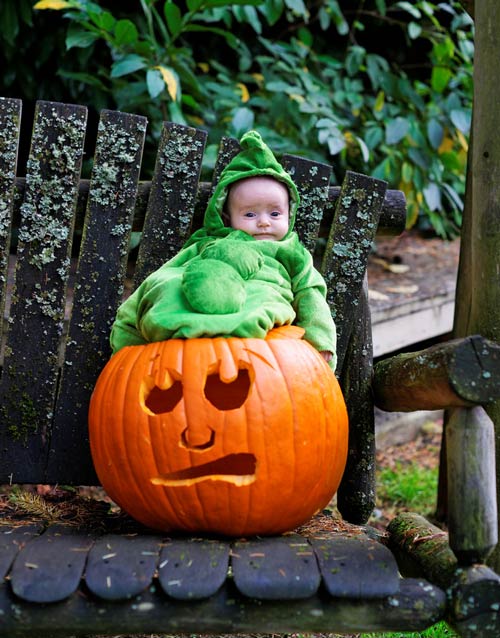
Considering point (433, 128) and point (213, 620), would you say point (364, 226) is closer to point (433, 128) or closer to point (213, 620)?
point (213, 620)

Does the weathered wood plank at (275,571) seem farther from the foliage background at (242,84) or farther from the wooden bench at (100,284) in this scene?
the foliage background at (242,84)

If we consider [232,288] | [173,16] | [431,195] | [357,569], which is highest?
[173,16]

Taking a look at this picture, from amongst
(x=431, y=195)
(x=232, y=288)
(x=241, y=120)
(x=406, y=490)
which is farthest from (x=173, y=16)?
(x=406, y=490)

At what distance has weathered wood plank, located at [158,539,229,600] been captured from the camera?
1358 millimetres

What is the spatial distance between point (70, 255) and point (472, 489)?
3.89 ft

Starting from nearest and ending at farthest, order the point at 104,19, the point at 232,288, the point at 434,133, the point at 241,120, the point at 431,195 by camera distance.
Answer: the point at 232,288, the point at 104,19, the point at 241,120, the point at 434,133, the point at 431,195

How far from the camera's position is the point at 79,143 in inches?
79.4

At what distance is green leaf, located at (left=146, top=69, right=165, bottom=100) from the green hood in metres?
0.97

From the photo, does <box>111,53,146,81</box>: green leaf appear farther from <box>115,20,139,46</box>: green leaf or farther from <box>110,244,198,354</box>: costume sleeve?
<box>110,244,198,354</box>: costume sleeve

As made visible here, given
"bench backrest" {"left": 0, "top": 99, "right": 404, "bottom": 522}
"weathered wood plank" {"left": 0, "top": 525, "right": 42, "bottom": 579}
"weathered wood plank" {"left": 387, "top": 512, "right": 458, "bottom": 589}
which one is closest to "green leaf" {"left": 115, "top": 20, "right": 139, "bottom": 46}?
"bench backrest" {"left": 0, "top": 99, "right": 404, "bottom": 522}

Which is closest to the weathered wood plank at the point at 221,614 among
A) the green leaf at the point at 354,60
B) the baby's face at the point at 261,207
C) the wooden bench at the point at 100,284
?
the wooden bench at the point at 100,284

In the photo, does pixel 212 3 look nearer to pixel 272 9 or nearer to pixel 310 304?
pixel 272 9

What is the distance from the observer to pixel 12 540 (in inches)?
60.6

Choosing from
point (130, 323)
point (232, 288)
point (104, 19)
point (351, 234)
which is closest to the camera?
point (232, 288)
